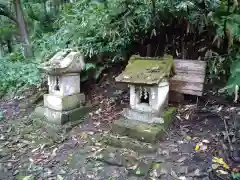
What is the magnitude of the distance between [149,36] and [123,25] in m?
0.50

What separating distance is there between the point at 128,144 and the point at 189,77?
1397 millimetres

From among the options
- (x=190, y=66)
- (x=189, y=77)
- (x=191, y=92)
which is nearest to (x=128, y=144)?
(x=191, y=92)

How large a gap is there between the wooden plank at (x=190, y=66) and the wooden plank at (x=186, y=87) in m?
0.19

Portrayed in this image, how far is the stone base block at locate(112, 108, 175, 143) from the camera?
3.17m

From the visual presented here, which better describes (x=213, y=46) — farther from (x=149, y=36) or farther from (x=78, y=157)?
(x=78, y=157)

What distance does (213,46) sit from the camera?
396cm

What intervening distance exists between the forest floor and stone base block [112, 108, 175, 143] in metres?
0.14

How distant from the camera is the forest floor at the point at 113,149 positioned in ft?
9.50

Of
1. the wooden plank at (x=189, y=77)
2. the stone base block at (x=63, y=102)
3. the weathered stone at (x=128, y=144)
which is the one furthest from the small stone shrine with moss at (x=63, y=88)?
the wooden plank at (x=189, y=77)

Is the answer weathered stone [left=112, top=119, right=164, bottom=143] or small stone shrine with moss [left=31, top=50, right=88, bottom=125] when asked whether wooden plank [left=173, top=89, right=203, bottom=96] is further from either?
small stone shrine with moss [left=31, top=50, right=88, bottom=125]

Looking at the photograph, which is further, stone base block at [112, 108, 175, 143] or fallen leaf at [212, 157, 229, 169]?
stone base block at [112, 108, 175, 143]

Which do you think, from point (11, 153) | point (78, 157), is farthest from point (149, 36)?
point (11, 153)

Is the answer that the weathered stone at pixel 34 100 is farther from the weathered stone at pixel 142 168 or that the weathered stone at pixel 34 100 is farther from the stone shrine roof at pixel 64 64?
the weathered stone at pixel 142 168

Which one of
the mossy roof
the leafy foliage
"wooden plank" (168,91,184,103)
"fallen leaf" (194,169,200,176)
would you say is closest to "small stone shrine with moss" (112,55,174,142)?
the mossy roof
